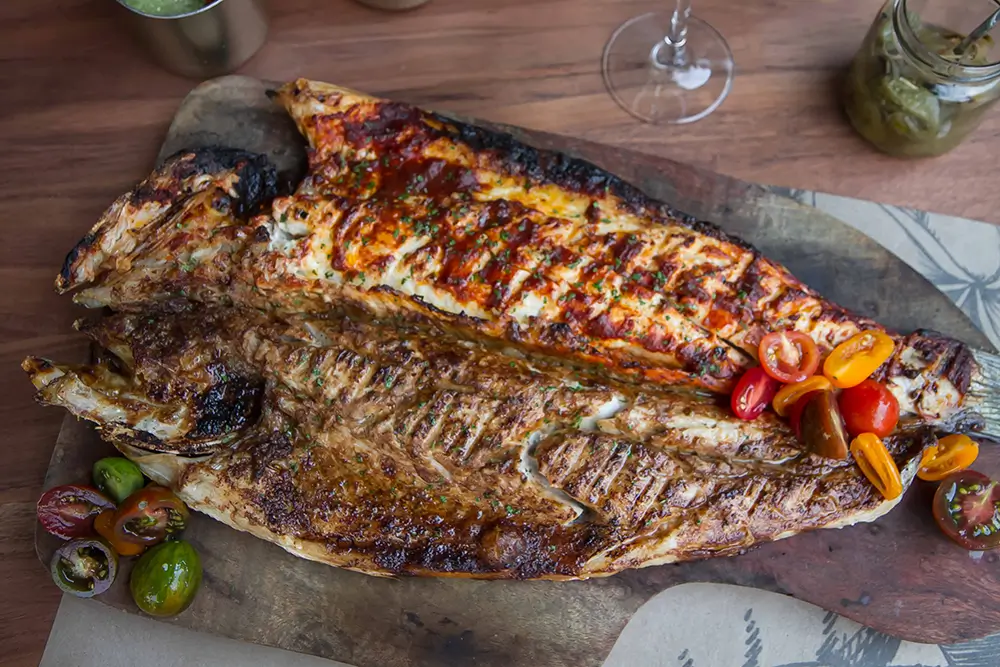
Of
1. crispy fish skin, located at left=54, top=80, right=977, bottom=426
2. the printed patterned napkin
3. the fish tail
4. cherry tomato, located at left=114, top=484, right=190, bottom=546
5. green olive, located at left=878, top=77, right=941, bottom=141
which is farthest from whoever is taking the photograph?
green olive, located at left=878, top=77, right=941, bottom=141

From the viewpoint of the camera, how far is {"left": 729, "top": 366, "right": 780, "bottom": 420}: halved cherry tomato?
3428 mm

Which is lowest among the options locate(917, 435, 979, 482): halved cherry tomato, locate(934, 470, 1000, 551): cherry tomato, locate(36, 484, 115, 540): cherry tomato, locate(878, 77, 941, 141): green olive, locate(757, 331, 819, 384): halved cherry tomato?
locate(934, 470, 1000, 551): cherry tomato

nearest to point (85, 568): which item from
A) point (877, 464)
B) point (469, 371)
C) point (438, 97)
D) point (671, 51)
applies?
point (469, 371)

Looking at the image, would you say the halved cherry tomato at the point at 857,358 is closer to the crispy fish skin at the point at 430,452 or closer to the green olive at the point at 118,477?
the crispy fish skin at the point at 430,452

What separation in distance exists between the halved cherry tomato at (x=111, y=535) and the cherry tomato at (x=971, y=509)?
11.4 feet

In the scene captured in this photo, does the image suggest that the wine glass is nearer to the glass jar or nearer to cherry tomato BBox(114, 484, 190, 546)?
the glass jar

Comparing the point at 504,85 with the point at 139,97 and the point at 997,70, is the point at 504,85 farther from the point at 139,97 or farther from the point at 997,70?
the point at 997,70

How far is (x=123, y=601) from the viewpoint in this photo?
3807mm

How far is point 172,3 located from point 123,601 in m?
2.78

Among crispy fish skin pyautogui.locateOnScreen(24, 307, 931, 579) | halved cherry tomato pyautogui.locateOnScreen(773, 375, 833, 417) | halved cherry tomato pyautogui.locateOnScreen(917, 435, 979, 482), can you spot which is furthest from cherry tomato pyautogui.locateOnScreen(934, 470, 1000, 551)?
halved cherry tomato pyautogui.locateOnScreen(773, 375, 833, 417)

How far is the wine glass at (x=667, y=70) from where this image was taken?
4.61 metres

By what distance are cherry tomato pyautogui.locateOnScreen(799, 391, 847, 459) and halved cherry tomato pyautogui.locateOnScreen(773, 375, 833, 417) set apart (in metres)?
0.02

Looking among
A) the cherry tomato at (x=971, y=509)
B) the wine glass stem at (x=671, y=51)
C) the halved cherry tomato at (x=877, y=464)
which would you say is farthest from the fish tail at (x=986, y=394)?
the wine glass stem at (x=671, y=51)

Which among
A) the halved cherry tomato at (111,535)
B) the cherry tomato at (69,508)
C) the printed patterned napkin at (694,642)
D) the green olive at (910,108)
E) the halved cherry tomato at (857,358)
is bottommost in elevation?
the printed patterned napkin at (694,642)
